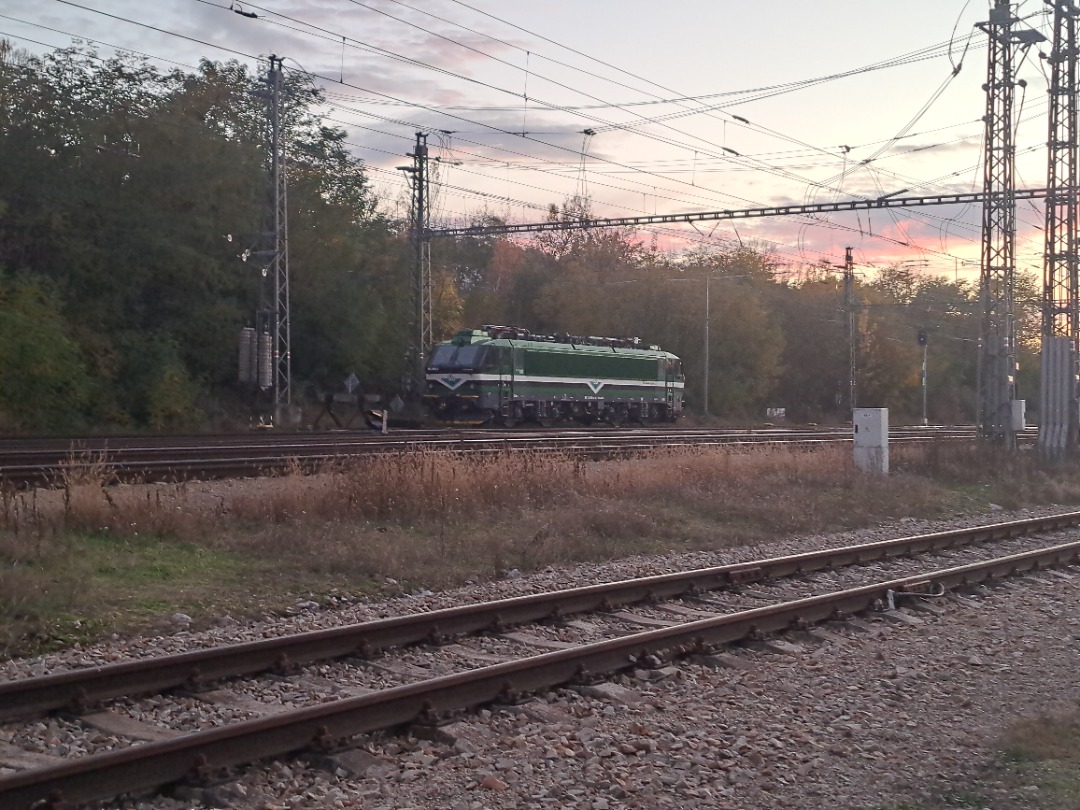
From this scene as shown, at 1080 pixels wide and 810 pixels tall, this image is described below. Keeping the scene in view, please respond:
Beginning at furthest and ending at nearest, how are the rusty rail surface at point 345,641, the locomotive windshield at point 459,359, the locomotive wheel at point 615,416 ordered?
1. the locomotive wheel at point 615,416
2. the locomotive windshield at point 459,359
3. the rusty rail surface at point 345,641

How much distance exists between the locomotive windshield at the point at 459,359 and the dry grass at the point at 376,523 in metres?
18.8

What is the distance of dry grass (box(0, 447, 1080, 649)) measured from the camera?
1193cm

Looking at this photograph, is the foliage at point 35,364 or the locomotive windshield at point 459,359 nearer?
the foliage at point 35,364

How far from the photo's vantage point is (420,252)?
149 ft

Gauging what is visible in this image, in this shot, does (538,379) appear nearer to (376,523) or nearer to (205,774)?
(376,523)

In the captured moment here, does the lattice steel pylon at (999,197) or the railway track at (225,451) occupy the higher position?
the lattice steel pylon at (999,197)

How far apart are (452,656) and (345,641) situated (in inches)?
34.9

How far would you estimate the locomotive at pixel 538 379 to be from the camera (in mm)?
43844

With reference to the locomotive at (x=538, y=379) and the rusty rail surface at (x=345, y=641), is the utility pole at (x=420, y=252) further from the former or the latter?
the rusty rail surface at (x=345, y=641)

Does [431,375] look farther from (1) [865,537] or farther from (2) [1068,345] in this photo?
(1) [865,537]

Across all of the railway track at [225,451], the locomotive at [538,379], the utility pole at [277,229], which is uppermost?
the utility pole at [277,229]

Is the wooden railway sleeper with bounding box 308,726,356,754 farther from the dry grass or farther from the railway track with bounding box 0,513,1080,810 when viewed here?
the dry grass

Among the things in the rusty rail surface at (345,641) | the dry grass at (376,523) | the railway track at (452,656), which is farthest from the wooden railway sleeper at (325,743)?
the dry grass at (376,523)

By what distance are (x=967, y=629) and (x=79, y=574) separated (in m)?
8.89
